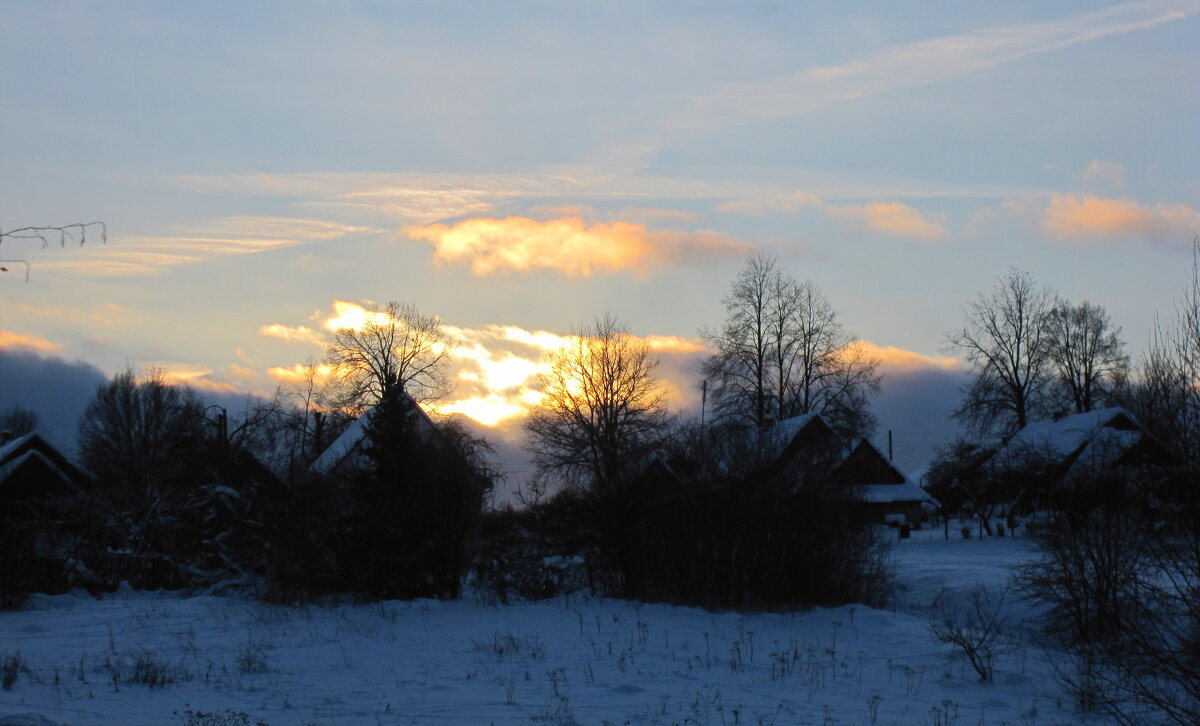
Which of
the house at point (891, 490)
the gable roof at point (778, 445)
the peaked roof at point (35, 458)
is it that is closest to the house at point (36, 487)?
the peaked roof at point (35, 458)

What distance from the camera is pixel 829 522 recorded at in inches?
814

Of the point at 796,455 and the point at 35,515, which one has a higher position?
the point at 796,455

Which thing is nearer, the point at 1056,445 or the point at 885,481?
the point at 1056,445

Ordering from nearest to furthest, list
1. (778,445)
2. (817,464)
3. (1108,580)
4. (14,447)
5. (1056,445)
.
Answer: (1108,580) → (817,464) → (778,445) → (14,447) → (1056,445)

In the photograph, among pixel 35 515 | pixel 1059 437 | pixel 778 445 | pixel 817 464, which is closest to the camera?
Answer: pixel 817 464

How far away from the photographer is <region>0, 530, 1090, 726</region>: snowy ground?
33.9 feet

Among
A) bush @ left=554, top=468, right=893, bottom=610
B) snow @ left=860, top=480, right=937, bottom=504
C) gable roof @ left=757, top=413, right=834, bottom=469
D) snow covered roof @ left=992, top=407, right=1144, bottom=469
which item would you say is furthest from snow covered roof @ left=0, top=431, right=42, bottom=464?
snow covered roof @ left=992, top=407, right=1144, bottom=469

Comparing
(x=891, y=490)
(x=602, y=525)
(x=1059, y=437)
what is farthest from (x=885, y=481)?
(x=602, y=525)

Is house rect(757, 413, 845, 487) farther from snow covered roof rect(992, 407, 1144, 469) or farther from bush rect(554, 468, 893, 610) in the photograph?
snow covered roof rect(992, 407, 1144, 469)

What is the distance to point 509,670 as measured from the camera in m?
13.1

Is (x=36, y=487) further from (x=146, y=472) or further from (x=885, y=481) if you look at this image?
(x=885, y=481)

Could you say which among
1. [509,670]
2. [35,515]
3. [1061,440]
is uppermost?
[1061,440]

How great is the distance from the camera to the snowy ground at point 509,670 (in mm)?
10328

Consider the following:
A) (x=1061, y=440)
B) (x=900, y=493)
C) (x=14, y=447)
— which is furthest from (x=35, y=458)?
(x=1061, y=440)
